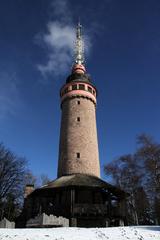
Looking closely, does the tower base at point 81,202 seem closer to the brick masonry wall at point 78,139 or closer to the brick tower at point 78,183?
the brick tower at point 78,183

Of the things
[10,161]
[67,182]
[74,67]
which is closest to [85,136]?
[67,182]

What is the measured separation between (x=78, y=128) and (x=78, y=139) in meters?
1.26

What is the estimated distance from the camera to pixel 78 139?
28484 millimetres

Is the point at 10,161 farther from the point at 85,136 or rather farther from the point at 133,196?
the point at 133,196

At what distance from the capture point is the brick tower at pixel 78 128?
1083 inches

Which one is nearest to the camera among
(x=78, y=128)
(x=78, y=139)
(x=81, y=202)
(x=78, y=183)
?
(x=78, y=183)

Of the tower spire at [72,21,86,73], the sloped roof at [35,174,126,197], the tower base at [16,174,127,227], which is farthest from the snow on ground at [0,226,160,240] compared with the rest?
the tower spire at [72,21,86,73]

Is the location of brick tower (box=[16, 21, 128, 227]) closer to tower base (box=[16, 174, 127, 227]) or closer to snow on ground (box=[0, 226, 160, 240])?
tower base (box=[16, 174, 127, 227])

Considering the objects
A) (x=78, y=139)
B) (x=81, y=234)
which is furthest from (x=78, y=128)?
(x=81, y=234)

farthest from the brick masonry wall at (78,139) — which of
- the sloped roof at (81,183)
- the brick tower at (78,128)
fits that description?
the sloped roof at (81,183)

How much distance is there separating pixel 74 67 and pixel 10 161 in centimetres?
1390

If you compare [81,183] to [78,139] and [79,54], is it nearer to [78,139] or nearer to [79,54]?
[78,139]

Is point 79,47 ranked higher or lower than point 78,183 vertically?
higher

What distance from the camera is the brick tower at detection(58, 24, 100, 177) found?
27.5 m
